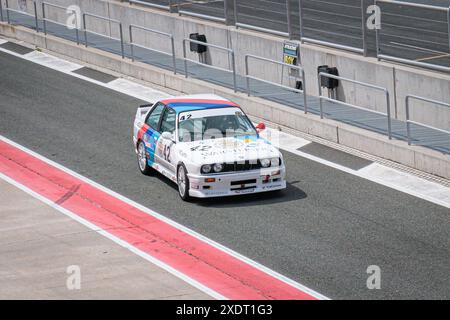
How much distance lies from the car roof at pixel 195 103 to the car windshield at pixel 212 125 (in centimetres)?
15

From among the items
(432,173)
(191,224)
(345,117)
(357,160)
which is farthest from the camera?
(345,117)

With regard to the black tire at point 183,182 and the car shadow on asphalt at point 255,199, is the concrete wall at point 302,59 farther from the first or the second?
the black tire at point 183,182

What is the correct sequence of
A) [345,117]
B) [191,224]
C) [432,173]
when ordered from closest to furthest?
[191,224] < [432,173] < [345,117]

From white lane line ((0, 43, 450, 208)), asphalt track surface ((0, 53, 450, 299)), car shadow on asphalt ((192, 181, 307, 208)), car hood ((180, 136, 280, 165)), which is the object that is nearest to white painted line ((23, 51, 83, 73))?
white lane line ((0, 43, 450, 208))

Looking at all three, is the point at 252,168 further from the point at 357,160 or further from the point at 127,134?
the point at 127,134

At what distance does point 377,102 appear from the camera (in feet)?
73.2

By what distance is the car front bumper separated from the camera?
17.8 m

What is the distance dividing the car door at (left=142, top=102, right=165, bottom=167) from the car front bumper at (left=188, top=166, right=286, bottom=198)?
1.77 meters

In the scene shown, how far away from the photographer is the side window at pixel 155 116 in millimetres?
19737

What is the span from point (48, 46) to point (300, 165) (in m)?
13.1

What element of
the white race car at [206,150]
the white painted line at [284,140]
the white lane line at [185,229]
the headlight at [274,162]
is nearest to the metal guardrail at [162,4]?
the white painted line at [284,140]

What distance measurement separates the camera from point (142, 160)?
20.0 meters
